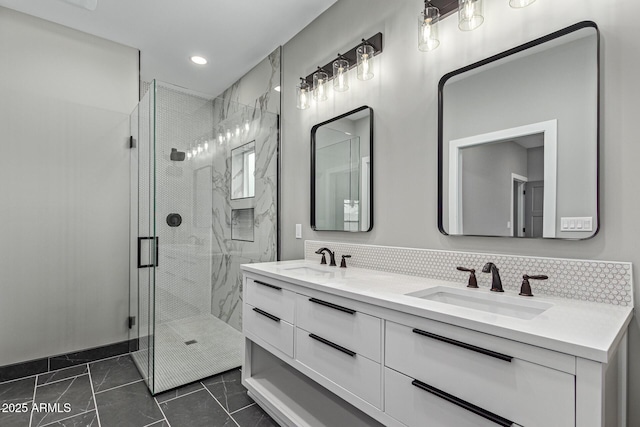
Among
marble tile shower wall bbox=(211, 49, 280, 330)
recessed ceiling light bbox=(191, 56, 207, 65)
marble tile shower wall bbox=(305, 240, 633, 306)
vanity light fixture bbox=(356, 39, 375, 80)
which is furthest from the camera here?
recessed ceiling light bbox=(191, 56, 207, 65)

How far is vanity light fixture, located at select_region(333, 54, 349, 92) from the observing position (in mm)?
2109

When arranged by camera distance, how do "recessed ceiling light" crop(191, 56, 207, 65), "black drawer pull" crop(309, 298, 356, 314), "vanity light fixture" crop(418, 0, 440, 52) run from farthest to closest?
"recessed ceiling light" crop(191, 56, 207, 65), "vanity light fixture" crop(418, 0, 440, 52), "black drawer pull" crop(309, 298, 356, 314)

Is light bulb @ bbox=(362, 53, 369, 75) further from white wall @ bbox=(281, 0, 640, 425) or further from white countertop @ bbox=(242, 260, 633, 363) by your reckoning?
white countertop @ bbox=(242, 260, 633, 363)

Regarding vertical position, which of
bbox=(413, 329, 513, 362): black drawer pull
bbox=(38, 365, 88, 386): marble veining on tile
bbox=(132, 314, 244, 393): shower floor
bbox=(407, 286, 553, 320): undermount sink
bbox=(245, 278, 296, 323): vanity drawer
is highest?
bbox=(407, 286, 553, 320): undermount sink

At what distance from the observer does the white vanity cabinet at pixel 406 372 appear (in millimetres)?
790

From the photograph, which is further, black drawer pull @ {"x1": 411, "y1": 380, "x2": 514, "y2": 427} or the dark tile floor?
the dark tile floor

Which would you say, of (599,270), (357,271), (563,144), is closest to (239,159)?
(357,271)

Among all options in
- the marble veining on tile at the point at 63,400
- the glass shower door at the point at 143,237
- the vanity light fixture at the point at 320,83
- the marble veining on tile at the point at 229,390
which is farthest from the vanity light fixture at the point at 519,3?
the marble veining on tile at the point at 63,400

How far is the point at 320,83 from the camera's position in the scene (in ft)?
7.52

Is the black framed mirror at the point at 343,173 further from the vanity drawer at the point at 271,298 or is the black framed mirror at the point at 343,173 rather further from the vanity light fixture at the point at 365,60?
the vanity drawer at the point at 271,298

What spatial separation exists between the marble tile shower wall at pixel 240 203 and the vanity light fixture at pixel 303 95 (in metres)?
0.50

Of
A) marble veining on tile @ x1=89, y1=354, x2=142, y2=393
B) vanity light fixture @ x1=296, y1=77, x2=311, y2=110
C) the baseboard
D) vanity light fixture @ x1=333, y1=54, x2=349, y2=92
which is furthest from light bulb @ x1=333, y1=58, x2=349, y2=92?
the baseboard

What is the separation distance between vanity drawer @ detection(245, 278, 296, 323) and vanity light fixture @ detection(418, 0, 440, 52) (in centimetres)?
142

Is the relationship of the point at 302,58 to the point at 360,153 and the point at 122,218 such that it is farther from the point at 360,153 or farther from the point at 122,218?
the point at 122,218
